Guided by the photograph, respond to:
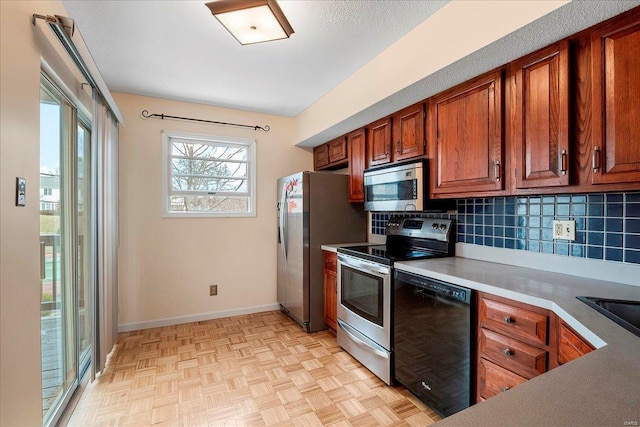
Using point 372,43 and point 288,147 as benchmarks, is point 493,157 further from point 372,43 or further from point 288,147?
point 288,147

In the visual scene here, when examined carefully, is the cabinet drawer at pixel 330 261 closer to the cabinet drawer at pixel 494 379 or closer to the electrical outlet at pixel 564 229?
the cabinet drawer at pixel 494 379

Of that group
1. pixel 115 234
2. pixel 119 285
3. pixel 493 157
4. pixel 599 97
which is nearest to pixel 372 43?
pixel 493 157

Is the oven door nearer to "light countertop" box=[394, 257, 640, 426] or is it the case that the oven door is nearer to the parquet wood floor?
the parquet wood floor

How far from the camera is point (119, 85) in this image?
2953 millimetres

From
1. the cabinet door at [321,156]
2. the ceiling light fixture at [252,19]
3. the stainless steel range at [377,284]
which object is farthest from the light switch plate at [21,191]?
the cabinet door at [321,156]

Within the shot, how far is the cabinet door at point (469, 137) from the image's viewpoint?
70.3 inches

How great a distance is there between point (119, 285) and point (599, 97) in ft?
13.1

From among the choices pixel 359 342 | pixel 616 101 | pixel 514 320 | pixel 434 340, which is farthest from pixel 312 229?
pixel 616 101

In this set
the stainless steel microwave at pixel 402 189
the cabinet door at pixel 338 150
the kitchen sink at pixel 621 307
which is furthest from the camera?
the cabinet door at pixel 338 150

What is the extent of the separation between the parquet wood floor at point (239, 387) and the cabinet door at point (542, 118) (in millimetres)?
1540

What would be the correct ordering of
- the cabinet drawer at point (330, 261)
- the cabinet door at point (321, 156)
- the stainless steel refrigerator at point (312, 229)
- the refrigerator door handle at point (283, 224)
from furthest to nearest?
the cabinet door at point (321, 156) < the refrigerator door handle at point (283, 224) < the stainless steel refrigerator at point (312, 229) < the cabinet drawer at point (330, 261)

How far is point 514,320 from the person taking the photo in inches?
55.2

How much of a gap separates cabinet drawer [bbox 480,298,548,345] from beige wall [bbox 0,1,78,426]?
2017 millimetres

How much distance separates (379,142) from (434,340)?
175 cm
